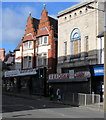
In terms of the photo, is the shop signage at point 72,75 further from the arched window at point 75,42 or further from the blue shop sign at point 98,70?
the arched window at point 75,42

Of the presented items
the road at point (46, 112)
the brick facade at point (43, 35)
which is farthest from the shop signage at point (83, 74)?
the brick facade at point (43, 35)

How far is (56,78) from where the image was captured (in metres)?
33.3

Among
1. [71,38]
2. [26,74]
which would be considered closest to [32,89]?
[26,74]

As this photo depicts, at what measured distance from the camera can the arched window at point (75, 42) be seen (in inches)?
1238

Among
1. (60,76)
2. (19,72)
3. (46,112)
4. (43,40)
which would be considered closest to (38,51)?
(43,40)

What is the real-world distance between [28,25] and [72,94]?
18.5 meters

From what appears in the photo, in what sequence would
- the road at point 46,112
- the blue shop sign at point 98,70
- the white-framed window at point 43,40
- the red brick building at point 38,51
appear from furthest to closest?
the white-framed window at point 43,40 → the red brick building at point 38,51 → the blue shop sign at point 98,70 → the road at point 46,112

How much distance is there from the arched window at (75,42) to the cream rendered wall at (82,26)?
0.53 meters

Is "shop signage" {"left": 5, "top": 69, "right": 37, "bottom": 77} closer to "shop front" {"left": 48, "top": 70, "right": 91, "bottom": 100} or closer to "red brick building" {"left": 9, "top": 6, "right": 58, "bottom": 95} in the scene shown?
"red brick building" {"left": 9, "top": 6, "right": 58, "bottom": 95}

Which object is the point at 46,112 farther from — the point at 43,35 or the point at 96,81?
the point at 43,35

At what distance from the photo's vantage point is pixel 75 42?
1261 inches

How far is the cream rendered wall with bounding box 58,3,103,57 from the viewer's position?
2916 centimetres

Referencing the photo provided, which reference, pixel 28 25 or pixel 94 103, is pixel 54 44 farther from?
pixel 94 103

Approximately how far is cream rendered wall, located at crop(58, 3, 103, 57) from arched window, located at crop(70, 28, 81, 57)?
0.53 metres
